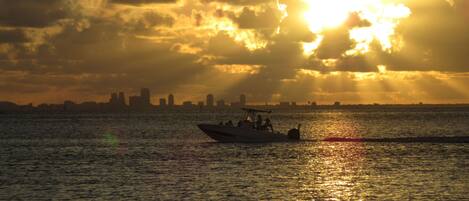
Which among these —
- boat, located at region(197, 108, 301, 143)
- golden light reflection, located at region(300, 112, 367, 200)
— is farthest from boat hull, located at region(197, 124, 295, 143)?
golden light reflection, located at region(300, 112, 367, 200)

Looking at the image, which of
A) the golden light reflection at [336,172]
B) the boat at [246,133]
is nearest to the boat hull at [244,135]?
the boat at [246,133]

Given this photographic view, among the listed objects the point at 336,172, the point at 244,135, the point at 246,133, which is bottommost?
the point at 336,172

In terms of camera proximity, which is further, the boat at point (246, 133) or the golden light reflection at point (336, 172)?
the boat at point (246, 133)

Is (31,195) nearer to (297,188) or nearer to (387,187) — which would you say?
(297,188)

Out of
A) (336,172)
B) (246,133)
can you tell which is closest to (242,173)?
(336,172)

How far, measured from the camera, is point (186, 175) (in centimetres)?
5906

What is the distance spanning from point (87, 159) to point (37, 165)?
7556 mm

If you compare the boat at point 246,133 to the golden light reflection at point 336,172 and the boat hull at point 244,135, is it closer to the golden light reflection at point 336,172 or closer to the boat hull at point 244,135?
the boat hull at point 244,135

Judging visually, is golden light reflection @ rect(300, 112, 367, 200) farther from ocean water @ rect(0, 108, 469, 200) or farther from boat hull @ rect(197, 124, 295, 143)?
boat hull @ rect(197, 124, 295, 143)

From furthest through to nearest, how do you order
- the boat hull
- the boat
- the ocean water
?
the boat hull
the boat
the ocean water

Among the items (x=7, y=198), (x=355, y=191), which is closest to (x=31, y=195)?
(x=7, y=198)

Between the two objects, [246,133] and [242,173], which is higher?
[246,133]

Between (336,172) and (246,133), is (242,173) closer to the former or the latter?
(336,172)

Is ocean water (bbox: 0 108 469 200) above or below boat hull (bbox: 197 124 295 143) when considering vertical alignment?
below
